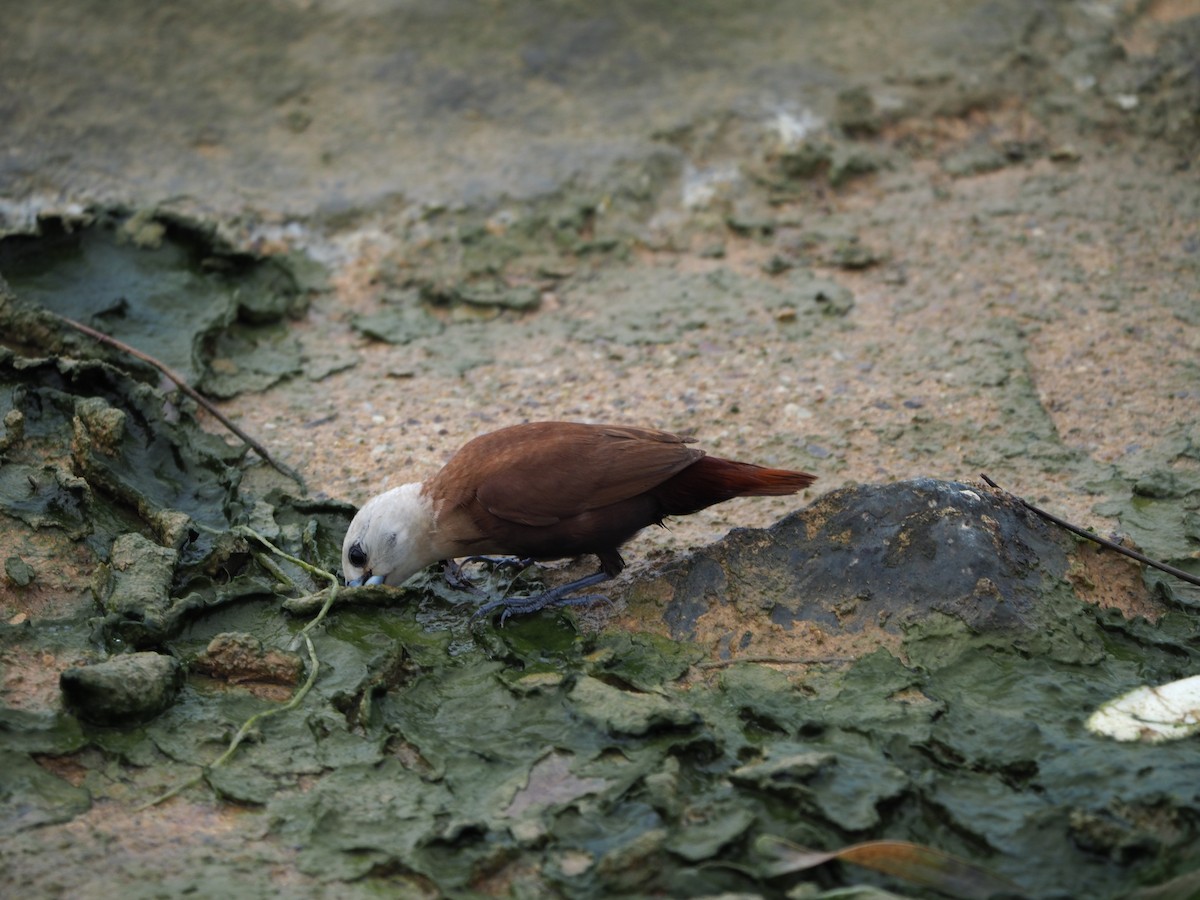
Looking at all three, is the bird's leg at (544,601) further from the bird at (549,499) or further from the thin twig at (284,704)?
the thin twig at (284,704)

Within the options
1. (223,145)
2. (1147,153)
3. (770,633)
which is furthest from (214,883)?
(1147,153)

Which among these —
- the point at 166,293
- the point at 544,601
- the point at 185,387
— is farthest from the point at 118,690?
the point at 166,293

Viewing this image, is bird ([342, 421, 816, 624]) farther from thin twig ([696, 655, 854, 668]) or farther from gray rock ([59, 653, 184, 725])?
gray rock ([59, 653, 184, 725])

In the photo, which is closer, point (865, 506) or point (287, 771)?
point (287, 771)

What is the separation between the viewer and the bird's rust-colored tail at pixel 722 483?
3717mm

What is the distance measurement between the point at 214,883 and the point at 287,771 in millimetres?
413

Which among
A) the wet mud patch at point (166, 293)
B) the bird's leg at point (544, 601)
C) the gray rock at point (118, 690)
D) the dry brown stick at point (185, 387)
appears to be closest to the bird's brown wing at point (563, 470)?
the bird's leg at point (544, 601)

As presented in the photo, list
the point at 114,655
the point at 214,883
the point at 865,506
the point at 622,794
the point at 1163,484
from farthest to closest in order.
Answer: the point at 1163,484 < the point at 865,506 < the point at 114,655 < the point at 622,794 < the point at 214,883

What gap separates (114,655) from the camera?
327 cm

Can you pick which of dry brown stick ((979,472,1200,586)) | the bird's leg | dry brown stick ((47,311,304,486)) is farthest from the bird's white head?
dry brown stick ((979,472,1200,586))

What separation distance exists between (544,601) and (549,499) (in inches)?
13.3

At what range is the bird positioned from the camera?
145 inches

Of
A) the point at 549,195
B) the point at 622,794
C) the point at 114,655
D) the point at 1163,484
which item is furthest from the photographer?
the point at 549,195

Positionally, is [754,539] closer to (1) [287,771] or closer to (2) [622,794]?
(2) [622,794]
